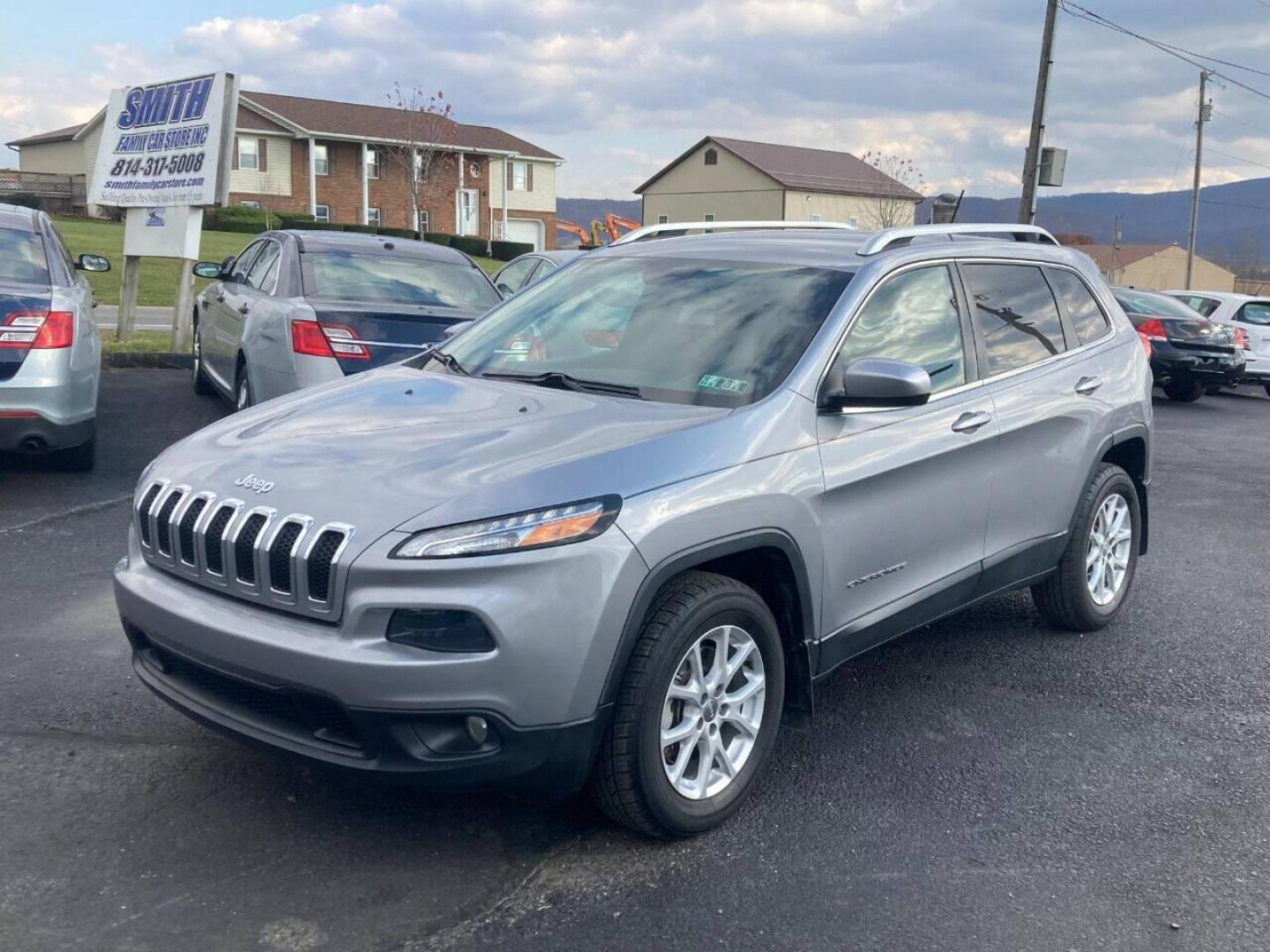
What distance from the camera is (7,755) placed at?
4027 millimetres

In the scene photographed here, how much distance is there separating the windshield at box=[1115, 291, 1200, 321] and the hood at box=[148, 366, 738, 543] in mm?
15384

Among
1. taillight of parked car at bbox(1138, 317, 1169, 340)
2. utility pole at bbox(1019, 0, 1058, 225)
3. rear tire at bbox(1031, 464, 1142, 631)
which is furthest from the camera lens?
utility pole at bbox(1019, 0, 1058, 225)

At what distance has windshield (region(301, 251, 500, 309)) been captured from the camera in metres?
8.49

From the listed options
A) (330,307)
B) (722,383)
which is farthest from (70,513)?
(722,383)

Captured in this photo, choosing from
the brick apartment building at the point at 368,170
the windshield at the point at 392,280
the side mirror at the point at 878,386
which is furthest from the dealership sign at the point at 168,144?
the brick apartment building at the point at 368,170

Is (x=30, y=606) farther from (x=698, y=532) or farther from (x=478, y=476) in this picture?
(x=698, y=532)

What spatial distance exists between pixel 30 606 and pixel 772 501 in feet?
12.1

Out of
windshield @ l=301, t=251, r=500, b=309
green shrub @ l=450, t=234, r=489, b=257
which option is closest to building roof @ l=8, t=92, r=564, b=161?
green shrub @ l=450, t=234, r=489, b=257

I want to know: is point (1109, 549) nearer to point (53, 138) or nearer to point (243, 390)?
point (243, 390)

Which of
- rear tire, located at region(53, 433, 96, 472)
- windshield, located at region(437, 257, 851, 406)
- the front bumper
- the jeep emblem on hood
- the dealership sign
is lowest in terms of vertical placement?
rear tire, located at region(53, 433, 96, 472)

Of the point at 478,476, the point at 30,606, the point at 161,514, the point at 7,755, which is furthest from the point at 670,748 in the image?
the point at 30,606

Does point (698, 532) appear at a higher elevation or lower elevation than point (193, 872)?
higher

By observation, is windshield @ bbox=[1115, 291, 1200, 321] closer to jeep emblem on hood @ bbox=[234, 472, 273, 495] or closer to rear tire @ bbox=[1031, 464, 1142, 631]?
rear tire @ bbox=[1031, 464, 1142, 631]

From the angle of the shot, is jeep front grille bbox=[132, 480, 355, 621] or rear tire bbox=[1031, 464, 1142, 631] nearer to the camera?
jeep front grille bbox=[132, 480, 355, 621]
